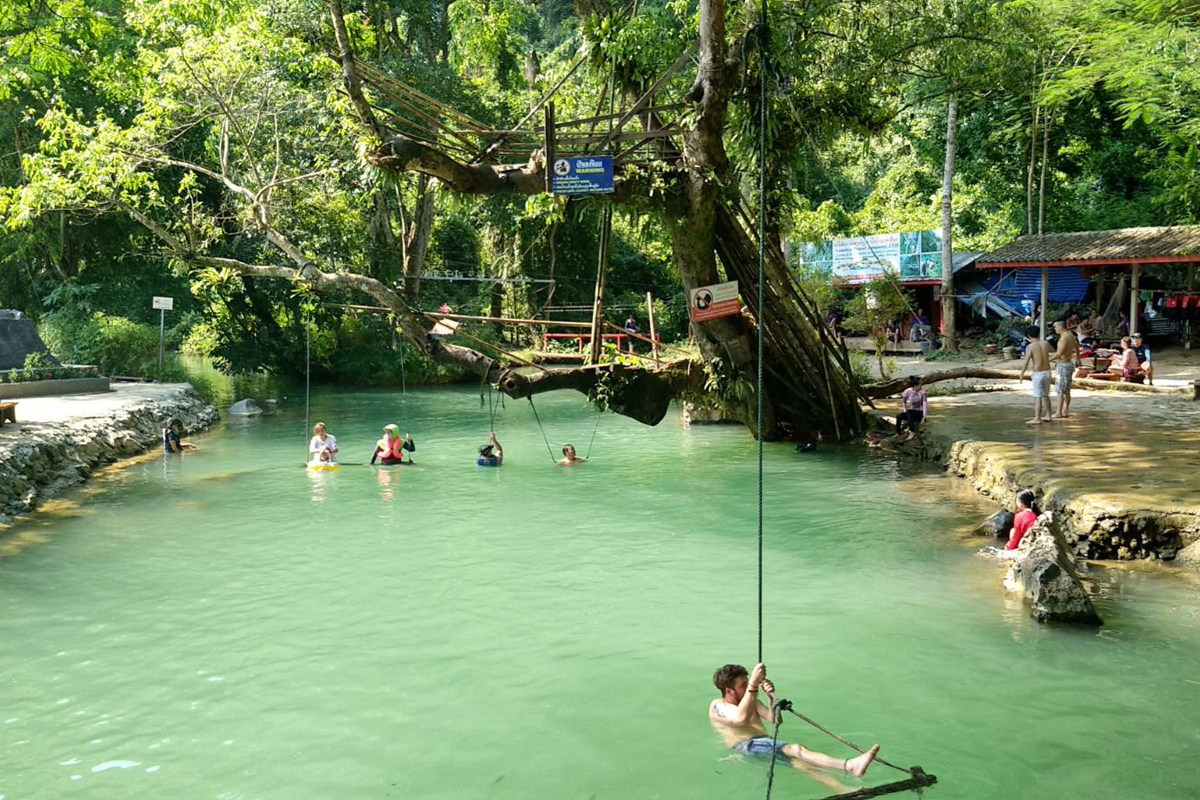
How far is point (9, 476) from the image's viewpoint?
52.4 feet

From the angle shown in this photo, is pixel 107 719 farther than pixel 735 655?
No

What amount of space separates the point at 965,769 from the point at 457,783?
347 centimetres

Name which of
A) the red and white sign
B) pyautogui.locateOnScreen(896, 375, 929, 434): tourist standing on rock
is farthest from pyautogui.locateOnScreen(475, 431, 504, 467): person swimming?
pyautogui.locateOnScreen(896, 375, 929, 434): tourist standing on rock

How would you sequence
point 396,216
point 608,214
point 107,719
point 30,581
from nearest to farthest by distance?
1. point 107,719
2. point 30,581
3. point 608,214
4. point 396,216

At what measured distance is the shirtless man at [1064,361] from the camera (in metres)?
17.3

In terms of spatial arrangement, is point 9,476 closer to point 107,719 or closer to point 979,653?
point 107,719

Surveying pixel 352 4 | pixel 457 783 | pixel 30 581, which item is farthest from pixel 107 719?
pixel 352 4

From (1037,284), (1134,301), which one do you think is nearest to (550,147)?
(1134,301)

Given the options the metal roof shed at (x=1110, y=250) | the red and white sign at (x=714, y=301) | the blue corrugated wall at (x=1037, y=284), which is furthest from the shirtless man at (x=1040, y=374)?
the blue corrugated wall at (x=1037, y=284)

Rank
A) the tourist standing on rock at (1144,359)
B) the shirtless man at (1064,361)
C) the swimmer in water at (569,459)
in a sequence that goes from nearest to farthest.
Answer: the shirtless man at (1064,361)
the swimmer in water at (569,459)
the tourist standing on rock at (1144,359)

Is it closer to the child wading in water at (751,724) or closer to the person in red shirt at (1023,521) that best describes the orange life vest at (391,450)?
the person in red shirt at (1023,521)

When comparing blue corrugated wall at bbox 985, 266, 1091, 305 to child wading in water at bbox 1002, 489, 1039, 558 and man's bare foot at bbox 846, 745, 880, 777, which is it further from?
man's bare foot at bbox 846, 745, 880, 777

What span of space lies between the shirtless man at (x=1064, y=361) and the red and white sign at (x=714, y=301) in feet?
18.8

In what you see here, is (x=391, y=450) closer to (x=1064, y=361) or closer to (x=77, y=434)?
(x=77, y=434)
